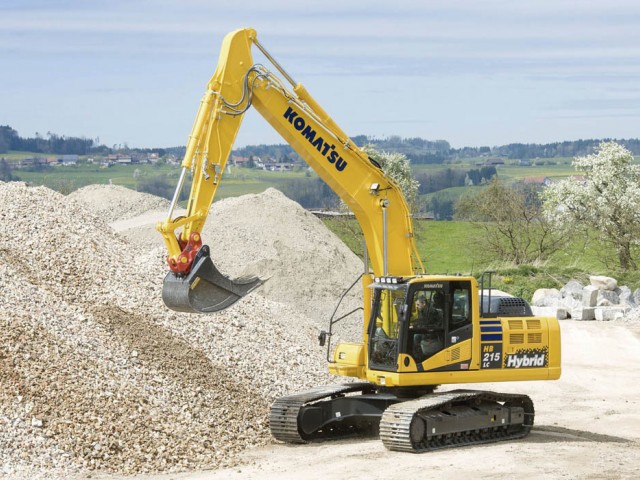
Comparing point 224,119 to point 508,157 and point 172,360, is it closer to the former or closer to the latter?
point 172,360

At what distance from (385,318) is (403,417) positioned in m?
1.59

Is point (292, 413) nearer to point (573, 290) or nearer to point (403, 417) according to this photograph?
point (403, 417)

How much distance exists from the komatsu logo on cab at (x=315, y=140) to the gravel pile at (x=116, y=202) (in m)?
22.7

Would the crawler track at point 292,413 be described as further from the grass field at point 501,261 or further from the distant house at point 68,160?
the distant house at point 68,160

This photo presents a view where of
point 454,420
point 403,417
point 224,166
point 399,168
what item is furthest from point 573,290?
point 399,168

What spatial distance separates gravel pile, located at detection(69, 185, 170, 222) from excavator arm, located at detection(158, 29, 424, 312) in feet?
74.3

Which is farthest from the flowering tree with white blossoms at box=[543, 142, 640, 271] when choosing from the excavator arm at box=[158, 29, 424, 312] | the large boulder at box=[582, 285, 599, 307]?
the excavator arm at box=[158, 29, 424, 312]

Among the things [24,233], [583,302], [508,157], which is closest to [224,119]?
[24,233]

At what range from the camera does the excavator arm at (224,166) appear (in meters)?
12.8

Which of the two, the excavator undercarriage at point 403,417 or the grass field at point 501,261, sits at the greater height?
the grass field at point 501,261

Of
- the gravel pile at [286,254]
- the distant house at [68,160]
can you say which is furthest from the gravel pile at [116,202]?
the distant house at [68,160]

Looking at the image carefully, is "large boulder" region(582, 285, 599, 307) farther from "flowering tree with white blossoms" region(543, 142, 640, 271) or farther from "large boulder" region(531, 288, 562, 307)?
"flowering tree with white blossoms" region(543, 142, 640, 271)

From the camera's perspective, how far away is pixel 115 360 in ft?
51.3

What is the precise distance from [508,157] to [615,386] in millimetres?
92875
